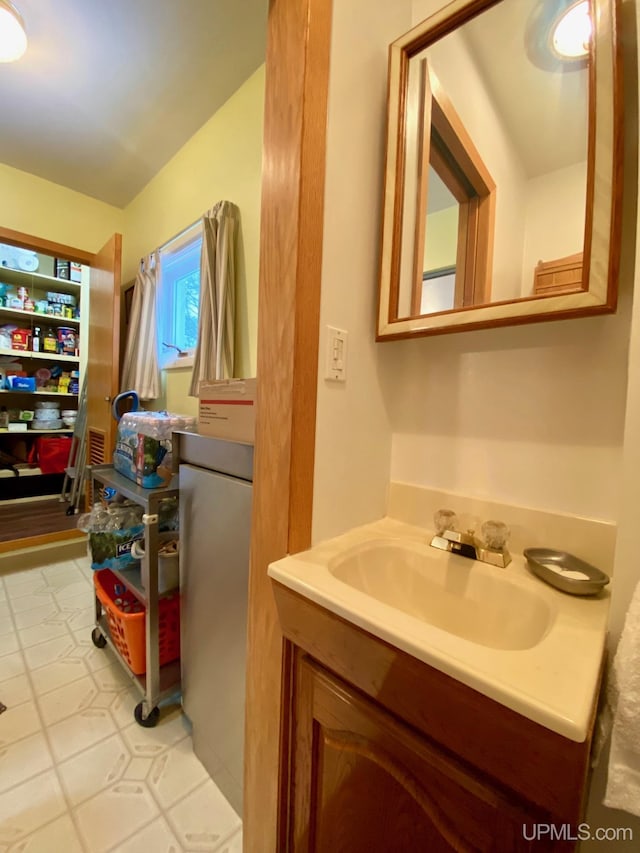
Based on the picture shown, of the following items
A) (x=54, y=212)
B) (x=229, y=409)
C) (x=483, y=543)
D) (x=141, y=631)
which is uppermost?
(x=54, y=212)

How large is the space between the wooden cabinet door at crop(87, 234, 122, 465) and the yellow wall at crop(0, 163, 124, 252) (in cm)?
25

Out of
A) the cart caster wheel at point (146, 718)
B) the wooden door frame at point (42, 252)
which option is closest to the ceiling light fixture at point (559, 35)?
the cart caster wheel at point (146, 718)

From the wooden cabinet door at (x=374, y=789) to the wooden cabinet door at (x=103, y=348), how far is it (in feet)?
6.93

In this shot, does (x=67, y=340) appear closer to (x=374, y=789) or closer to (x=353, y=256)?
(x=353, y=256)

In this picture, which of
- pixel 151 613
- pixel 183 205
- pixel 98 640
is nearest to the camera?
pixel 151 613

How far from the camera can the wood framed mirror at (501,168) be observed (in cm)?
59

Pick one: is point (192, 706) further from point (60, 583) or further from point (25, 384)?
point (25, 384)

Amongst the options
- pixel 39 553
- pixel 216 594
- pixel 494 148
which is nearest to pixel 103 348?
pixel 39 553

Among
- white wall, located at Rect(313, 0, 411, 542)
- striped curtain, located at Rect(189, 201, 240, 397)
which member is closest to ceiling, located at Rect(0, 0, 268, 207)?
striped curtain, located at Rect(189, 201, 240, 397)

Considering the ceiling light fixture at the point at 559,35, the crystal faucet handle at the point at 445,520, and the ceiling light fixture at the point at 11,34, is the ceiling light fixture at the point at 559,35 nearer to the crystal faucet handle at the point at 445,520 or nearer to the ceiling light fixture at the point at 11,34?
the crystal faucet handle at the point at 445,520

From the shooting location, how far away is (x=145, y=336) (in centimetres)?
223

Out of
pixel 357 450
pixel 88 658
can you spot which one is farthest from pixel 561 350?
pixel 88 658

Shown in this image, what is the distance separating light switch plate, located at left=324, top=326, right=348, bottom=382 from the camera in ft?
2.39

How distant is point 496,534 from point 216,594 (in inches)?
29.8
